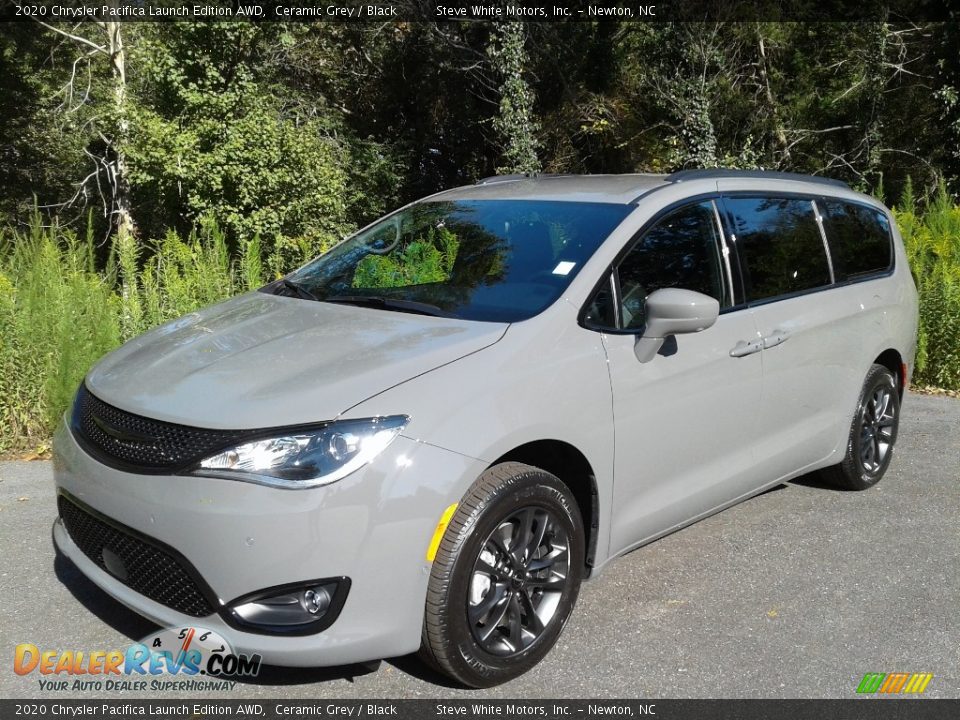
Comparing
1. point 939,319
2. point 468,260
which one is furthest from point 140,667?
point 939,319

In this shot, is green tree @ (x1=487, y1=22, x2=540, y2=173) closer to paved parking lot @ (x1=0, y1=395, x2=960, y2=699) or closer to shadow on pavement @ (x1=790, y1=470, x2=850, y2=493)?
shadow on pavement @ (x1=790, y1=470, x2=850, y2=493)

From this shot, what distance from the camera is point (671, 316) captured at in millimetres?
3656

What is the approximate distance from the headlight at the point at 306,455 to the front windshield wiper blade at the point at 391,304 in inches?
34.3

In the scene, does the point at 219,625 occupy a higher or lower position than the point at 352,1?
lower

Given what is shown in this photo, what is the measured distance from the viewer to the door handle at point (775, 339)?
437 centimetres

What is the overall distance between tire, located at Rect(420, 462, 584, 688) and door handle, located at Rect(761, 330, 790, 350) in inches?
55.5

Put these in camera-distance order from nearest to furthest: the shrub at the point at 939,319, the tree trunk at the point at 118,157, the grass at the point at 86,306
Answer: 1. the grass at the point at 86,306
2. the shrub at the point at 939,319
3. the tree trunk at the point at 118,157

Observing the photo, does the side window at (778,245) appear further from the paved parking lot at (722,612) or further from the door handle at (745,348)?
the paved parking lot at (722,612)

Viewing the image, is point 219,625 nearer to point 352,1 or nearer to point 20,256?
point 20,256

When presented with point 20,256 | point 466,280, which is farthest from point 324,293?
point 20,256

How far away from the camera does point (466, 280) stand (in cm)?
400

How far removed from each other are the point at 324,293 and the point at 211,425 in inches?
55.3

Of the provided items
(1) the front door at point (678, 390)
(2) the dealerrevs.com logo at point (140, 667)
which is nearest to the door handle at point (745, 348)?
(1) the front door at point (678, 390)

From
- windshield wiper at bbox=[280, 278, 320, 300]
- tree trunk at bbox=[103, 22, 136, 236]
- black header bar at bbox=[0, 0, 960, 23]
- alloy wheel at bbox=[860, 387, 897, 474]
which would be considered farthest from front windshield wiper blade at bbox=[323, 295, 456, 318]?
black header bar at bbox=[0, 0, 960, 23]
